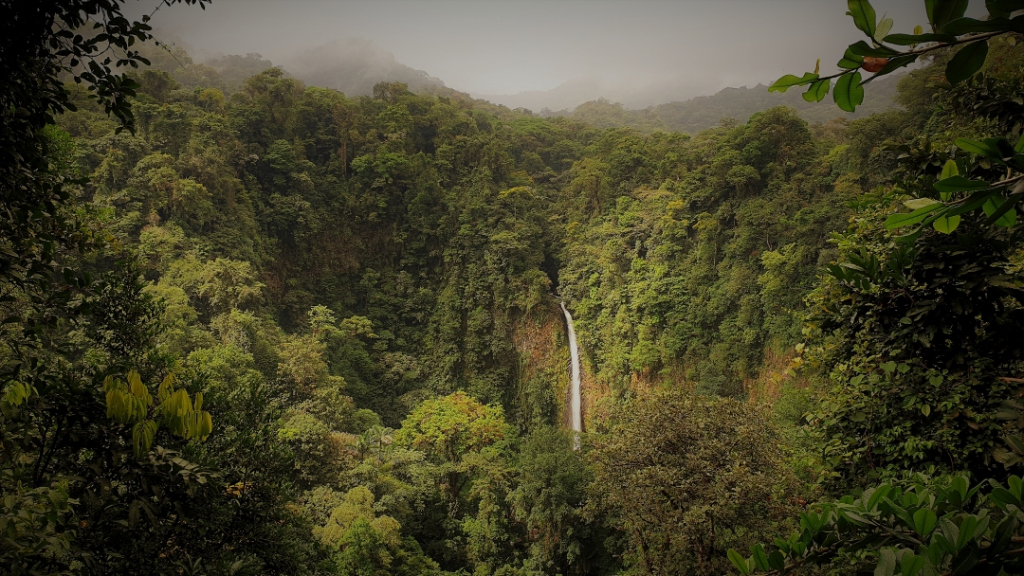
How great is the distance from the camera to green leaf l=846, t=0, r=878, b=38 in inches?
23.5

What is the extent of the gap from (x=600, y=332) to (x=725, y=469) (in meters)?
9.02

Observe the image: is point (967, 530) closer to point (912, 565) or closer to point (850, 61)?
point (912, 565)

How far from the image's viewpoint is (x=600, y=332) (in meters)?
14.9

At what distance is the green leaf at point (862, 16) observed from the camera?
0.60 m

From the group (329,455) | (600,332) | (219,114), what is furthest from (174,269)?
(600,332)

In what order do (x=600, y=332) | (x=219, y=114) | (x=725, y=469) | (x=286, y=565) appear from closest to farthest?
(x=286, y=565)
(x=725, y=469)
(x=600, y=332)
(x=219, y=114)

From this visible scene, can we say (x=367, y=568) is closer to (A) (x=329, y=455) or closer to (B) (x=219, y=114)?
(A) (x=329, y=455)

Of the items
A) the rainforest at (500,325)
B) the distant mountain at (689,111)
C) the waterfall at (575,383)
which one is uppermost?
the distant mountain at (689,111)

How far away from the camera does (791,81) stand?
0.68 m

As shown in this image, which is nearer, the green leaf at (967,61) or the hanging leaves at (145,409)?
the green leaf at (967,61)

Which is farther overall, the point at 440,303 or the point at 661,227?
the point at 440,303

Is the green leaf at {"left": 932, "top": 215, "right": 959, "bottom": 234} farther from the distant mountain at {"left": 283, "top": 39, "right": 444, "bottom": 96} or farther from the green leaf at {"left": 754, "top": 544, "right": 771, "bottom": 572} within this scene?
the distant mountain at {"left": 283, "top": 39, "right": 444, "bottom": 96}

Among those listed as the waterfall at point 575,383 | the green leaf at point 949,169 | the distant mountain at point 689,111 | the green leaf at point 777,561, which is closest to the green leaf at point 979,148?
the green leaf at point 949,169

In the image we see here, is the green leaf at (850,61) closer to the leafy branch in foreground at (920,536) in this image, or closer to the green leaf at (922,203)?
the green leaf at (922,203)
